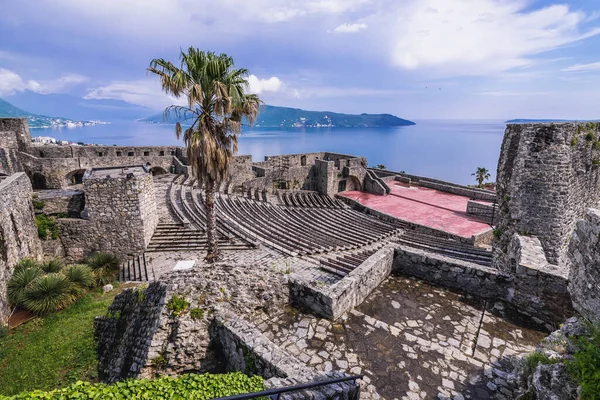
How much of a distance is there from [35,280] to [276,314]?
10.3 m

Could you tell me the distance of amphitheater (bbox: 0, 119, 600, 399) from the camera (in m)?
5.36

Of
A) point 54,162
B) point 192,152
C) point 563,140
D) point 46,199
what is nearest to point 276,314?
point 192,152

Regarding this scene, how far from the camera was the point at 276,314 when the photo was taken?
22.2 feet

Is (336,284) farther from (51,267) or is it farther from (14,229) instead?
(14,229)

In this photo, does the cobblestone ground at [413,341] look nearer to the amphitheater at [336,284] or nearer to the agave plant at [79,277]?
the amphitheater at [336,284]

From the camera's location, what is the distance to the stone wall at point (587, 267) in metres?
3.97

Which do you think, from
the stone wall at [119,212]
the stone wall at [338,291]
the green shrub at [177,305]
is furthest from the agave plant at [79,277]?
the stone wall at [338,291]

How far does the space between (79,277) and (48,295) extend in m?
1.14

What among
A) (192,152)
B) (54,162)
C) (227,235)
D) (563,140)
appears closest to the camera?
(563,140)

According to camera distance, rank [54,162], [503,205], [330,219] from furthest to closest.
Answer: [54,162] < [330,219] < [503,205]

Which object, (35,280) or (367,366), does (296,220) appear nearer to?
A: (35,280)

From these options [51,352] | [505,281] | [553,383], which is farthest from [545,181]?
[51,352]

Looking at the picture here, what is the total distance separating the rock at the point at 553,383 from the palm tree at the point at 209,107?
10282 millimetres

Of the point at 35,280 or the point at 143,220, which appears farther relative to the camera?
the point at 143,220
